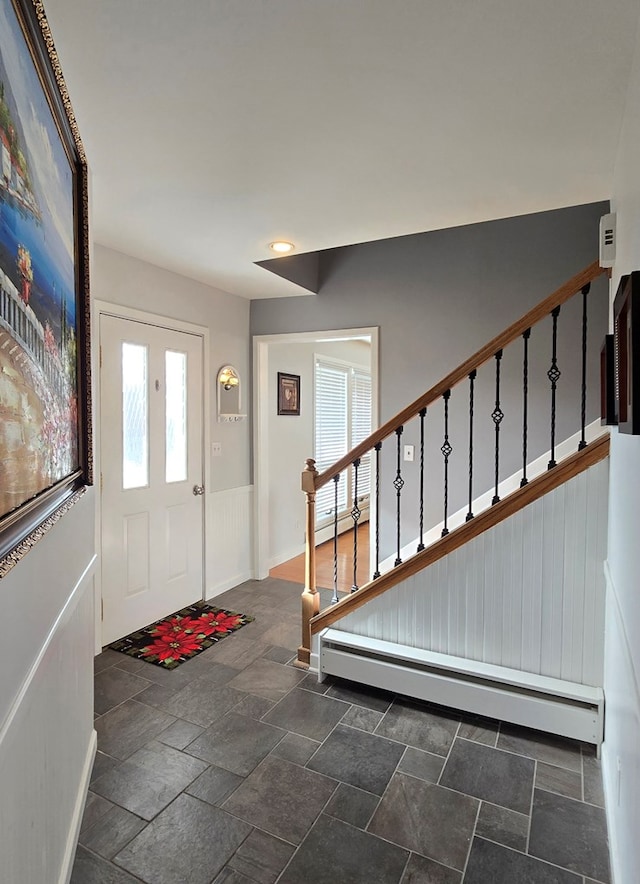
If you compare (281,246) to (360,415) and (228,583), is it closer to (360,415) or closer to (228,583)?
(228,583)

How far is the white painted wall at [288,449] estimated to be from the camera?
189 inches

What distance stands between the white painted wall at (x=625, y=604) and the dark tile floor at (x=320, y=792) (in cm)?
23

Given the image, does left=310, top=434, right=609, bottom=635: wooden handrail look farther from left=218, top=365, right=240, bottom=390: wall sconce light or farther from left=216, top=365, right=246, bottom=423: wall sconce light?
left=218, top=365, right=240, bottom=390: wall sconce light

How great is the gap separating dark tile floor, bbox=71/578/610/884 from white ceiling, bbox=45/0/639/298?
97.8 inches

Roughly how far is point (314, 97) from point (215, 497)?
292cm

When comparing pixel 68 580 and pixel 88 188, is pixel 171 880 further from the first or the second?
pixel 88 188

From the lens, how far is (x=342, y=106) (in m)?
1.67

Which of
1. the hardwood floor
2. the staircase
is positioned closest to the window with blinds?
the hardwood floor

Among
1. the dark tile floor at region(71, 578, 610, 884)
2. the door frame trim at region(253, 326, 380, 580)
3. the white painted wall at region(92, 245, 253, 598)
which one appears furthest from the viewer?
the door frame trim at region(253, 326, 380, 580)

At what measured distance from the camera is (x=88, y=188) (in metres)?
1.86

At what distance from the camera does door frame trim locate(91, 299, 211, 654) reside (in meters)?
2.94

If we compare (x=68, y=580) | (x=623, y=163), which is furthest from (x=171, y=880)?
(x=623, y=163)

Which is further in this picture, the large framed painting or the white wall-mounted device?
the white wall-mounted device

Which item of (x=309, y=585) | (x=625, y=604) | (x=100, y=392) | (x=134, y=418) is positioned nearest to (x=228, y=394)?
(x=134, y=418)
